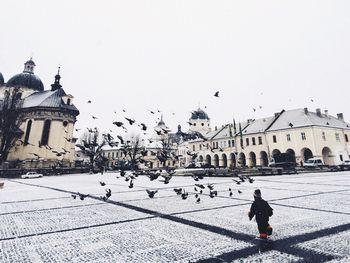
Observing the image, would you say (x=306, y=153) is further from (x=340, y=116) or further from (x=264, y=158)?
(x=340, y=116)

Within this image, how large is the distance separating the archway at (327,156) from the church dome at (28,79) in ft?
221

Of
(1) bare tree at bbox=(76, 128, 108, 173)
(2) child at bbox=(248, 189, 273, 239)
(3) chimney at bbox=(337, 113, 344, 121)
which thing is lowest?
(2) child at bbox=(248, 189, 273, 239)

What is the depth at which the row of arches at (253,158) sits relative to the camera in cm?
4775

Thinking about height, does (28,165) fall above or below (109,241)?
above

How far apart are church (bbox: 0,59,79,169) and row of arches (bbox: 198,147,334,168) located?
112 feet

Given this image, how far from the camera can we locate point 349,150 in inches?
1984

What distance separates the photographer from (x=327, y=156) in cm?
4825

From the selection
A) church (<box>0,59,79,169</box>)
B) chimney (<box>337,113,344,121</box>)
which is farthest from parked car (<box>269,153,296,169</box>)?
church (<box>0,59,79,169</box>)

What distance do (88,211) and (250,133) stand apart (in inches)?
2148

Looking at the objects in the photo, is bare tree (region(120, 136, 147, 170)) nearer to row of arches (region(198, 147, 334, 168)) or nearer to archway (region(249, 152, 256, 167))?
row of arches (region(198, 147, 334, 168))

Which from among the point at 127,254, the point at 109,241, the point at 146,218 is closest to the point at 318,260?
the point at 127,254

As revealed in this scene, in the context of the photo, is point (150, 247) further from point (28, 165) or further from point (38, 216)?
point (28, 165)

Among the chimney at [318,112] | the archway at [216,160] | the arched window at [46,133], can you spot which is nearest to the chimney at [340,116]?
the chimney at [318,112]

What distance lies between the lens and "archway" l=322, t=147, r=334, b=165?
47.6m
